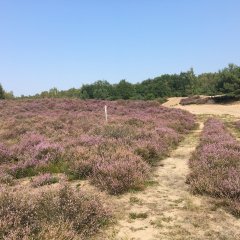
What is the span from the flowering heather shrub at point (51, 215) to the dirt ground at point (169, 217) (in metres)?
0.35

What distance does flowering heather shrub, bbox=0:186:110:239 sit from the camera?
484 centimetres

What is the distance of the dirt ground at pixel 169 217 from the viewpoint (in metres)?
5.39

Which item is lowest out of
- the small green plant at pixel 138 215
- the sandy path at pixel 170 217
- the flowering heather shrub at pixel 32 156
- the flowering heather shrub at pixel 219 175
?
the sandy path at pixel 170 217

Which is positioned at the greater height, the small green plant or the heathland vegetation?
the heathland vegetation

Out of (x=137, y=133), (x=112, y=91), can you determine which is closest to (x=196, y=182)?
(x=137, y=133)

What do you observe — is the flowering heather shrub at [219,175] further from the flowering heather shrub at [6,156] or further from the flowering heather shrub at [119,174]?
the flowering heather shrub at [6,156]

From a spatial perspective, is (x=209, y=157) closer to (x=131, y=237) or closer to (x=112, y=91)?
(x=131, y=237)

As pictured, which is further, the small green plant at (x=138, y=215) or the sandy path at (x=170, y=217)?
the small green plant at (x=138, y=215)

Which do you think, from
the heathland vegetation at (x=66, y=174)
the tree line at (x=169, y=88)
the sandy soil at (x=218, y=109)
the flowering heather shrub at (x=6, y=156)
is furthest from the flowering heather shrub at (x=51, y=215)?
the tree line at (x=169, y=88)

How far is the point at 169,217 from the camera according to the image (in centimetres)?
609

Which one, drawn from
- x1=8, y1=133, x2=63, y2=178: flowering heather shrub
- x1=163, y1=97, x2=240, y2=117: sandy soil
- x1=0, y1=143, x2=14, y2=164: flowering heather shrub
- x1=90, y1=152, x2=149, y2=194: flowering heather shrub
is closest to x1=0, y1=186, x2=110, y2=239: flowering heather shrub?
x1=90, y1=152, x2=149, y2=194: flowering heather shrub

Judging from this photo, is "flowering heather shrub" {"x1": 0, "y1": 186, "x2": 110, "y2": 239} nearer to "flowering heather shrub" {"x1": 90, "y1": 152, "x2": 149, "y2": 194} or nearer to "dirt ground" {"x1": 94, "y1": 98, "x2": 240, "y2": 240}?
"dirt ground" {"x1": 94, "y1": 98, "x2": 240, "y2": 240}

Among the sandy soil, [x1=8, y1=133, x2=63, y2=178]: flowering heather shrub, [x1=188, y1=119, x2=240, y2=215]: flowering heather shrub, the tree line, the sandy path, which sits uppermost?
the tree line

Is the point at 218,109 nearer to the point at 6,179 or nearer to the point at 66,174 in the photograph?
the point at 66,174
